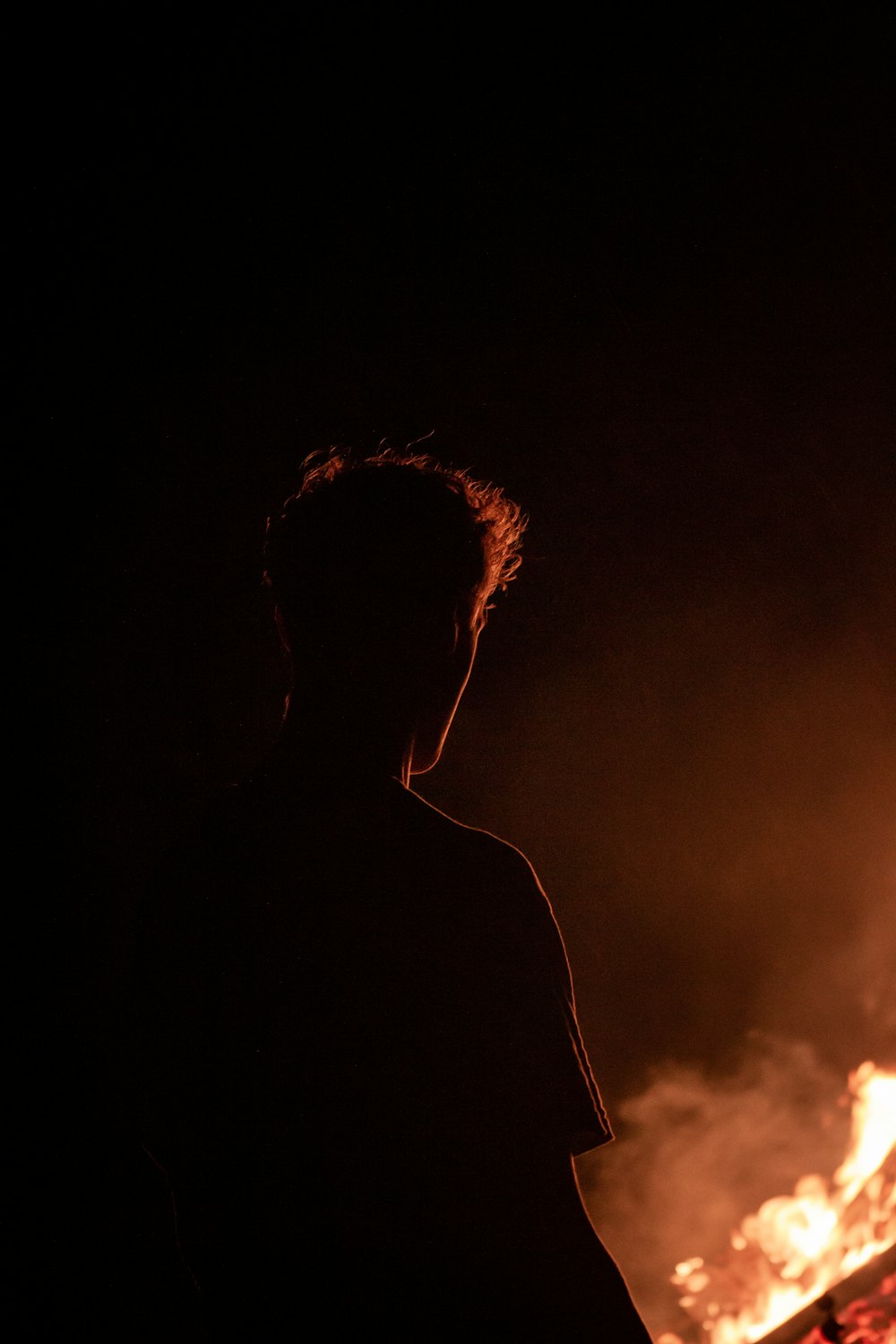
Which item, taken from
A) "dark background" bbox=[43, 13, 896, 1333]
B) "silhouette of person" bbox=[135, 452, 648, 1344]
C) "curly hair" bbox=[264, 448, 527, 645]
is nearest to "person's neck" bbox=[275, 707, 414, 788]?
"silhouette of person" bbox=[135, 452, 648, 1344]

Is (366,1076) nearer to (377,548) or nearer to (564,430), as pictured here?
(377,548)

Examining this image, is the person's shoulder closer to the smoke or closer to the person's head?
the person's head

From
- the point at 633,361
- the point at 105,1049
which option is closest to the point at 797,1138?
the point at 105,1049

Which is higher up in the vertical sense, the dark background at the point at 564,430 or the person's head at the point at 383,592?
the dark background at the point at 564,430

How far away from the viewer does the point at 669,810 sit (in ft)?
7.53

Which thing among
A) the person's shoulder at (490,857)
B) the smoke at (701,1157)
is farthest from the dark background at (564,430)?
the person's shoulder at (490,857)

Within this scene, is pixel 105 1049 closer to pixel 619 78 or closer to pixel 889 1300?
pixel 889 1300

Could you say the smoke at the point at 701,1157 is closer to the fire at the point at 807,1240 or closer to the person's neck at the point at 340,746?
the fire at the point at 807,1240

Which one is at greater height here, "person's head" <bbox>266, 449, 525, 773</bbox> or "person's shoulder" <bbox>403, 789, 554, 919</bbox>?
"person's head" <bbox>266, 449, 525, 773</bbox>

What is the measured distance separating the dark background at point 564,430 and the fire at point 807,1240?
9 cm

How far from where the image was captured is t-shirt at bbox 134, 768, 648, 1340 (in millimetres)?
707

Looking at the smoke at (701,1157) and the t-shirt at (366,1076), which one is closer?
the t-shirt at (366,1076)

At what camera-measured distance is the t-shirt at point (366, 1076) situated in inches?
27.8

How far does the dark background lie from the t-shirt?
3.17 ft
